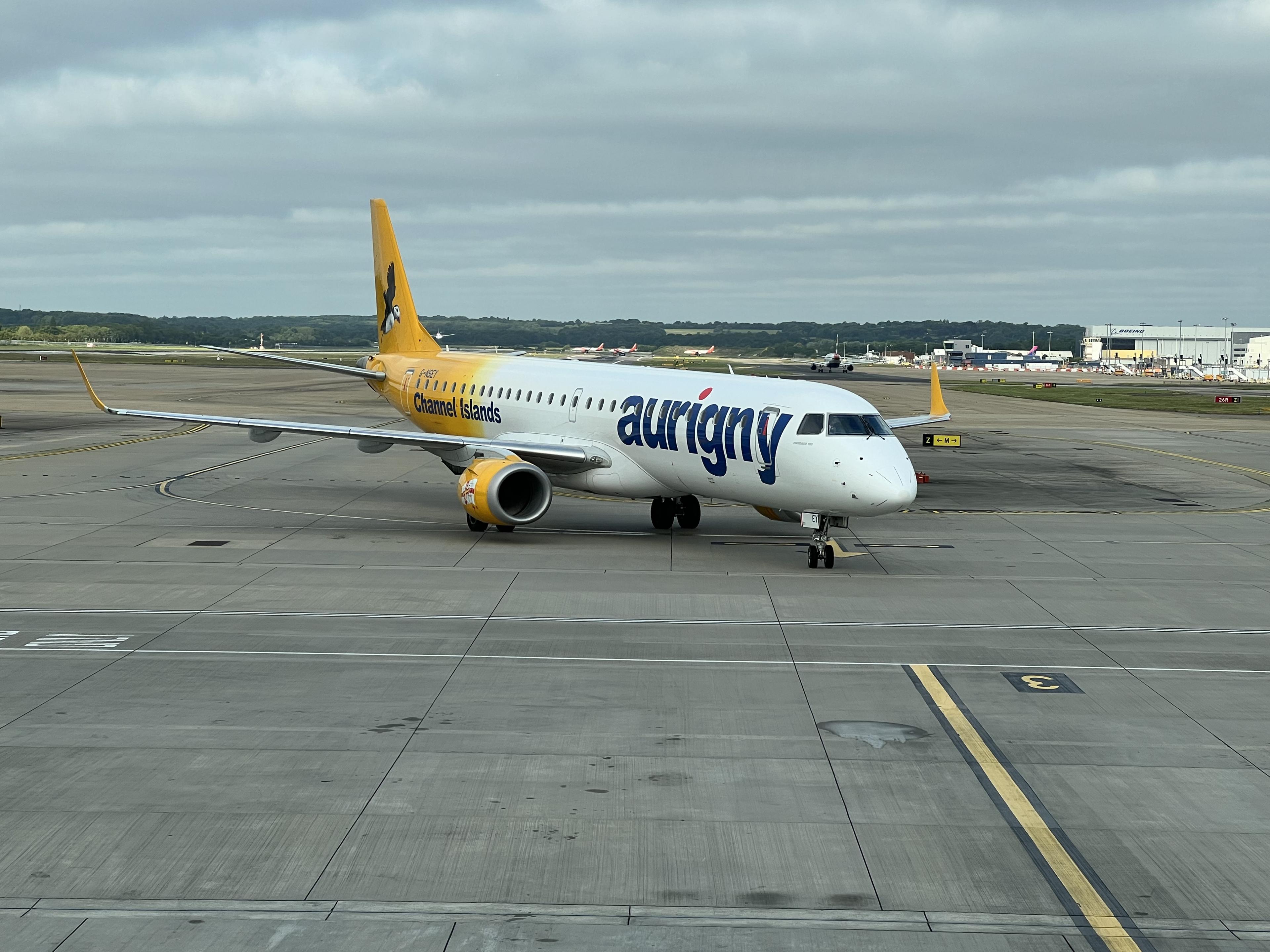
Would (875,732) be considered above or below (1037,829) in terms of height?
below

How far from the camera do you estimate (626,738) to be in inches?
581

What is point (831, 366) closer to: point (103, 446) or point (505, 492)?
point (103, 446)

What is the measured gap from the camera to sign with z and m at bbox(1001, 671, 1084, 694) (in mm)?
17266

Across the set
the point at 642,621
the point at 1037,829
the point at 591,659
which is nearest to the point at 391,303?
the point at 642,621

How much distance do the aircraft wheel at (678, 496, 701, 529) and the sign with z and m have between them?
14.5 metres

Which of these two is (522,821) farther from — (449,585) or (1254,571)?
(1254,571)

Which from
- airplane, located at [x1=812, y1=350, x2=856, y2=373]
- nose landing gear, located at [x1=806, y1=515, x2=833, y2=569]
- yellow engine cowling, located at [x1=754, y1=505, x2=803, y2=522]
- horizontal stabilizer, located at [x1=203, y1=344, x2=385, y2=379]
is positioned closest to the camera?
nose landing gear, located at [x1=806, y1=515, x2=833, y2=569]

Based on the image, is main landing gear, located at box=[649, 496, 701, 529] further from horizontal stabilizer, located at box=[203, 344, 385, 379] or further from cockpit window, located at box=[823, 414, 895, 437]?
horizontal stabilizer, located at box=[203, 344, 385, 379]

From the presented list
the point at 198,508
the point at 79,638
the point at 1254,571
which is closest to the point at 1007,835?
the point at 79,638

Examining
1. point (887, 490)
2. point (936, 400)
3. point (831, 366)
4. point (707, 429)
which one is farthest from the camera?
point (831, 366)

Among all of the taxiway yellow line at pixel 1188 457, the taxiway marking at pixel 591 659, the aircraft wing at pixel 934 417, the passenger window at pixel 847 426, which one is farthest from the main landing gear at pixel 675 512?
the taxiway yellow line at pixel 1188 457

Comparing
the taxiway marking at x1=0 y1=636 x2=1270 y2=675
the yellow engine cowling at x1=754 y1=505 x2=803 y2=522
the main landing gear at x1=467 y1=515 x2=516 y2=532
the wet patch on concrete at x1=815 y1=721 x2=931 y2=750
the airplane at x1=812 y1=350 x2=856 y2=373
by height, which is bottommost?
the airplane at x1=812 y1=350 x2=856 y2=373

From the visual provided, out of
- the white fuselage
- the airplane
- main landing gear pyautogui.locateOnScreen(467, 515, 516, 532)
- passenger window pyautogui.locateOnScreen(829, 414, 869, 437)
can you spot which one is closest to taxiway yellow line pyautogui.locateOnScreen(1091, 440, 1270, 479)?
the white fuselage

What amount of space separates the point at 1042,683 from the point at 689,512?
15249mm
